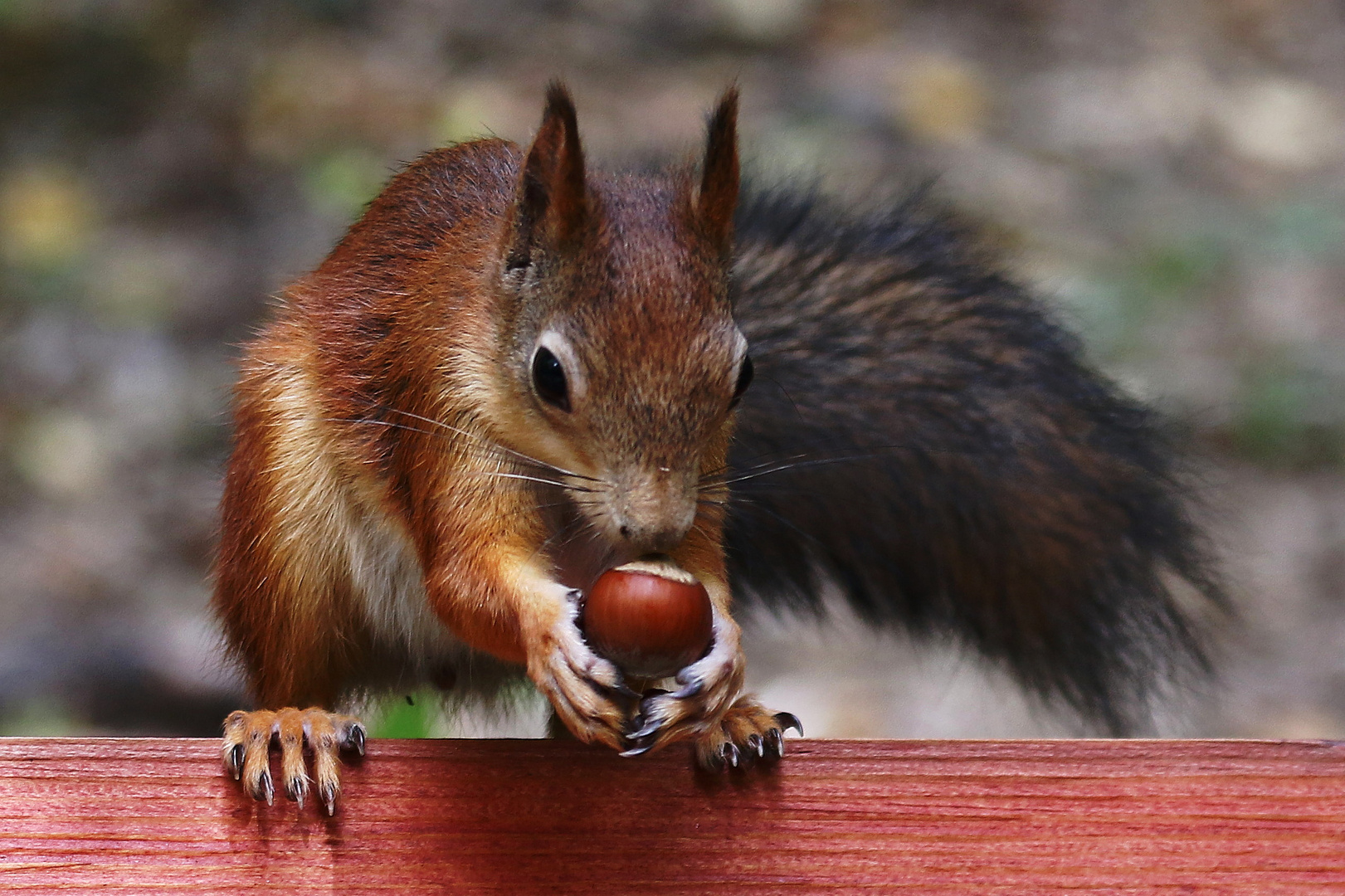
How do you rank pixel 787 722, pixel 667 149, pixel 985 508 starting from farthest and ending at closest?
pixel 667 149 < pixel 985 508 < pixel 787 722

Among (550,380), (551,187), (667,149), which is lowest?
(550,380)

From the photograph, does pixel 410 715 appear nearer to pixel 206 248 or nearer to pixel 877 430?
pixel 877 430

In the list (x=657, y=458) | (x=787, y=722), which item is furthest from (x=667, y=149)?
(x=657, y=458)

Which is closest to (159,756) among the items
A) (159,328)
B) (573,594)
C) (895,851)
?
(573,594)

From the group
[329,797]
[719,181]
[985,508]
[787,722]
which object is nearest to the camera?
[329,797]

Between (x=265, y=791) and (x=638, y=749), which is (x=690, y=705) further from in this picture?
(x=265, y=791)

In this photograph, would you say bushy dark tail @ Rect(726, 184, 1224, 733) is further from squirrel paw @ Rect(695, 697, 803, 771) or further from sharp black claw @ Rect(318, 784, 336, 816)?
sharp black claw @ Rect(318, 784, 336, 816)
